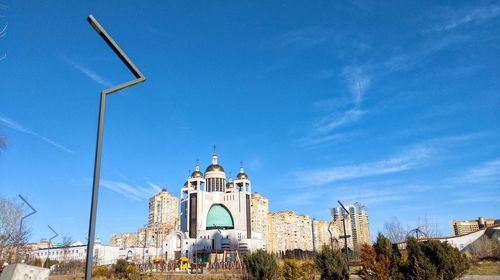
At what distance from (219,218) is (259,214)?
→ 112 ft

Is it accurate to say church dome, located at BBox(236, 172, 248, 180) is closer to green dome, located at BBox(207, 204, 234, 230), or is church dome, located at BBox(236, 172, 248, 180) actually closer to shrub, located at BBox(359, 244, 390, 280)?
green dome, located at BBox(207, 204, 234, 230)

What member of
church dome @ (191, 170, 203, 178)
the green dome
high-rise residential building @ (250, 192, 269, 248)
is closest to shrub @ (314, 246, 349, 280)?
the green dome

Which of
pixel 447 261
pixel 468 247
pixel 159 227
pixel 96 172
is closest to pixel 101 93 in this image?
pixel 96 172

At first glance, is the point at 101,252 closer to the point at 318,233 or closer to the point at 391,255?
the point at 318,233

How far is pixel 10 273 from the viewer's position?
550 centimetres

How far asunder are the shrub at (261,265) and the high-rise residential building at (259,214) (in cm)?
7694

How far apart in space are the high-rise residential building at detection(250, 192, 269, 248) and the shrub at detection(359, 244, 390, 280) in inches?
3109

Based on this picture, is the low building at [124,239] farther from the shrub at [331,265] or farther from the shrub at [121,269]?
the shrub at [331,265]

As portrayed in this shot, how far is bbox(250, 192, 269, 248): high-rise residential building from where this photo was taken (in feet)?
322

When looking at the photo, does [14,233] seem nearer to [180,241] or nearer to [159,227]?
[180,241]

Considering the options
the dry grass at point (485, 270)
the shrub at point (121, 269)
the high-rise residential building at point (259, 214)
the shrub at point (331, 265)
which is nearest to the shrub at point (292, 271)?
the shrub at point (331, 265)

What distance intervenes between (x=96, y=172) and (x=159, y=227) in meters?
103

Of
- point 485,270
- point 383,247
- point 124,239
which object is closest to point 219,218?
point 485,270

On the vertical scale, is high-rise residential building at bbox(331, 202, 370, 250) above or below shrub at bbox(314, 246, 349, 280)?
above
